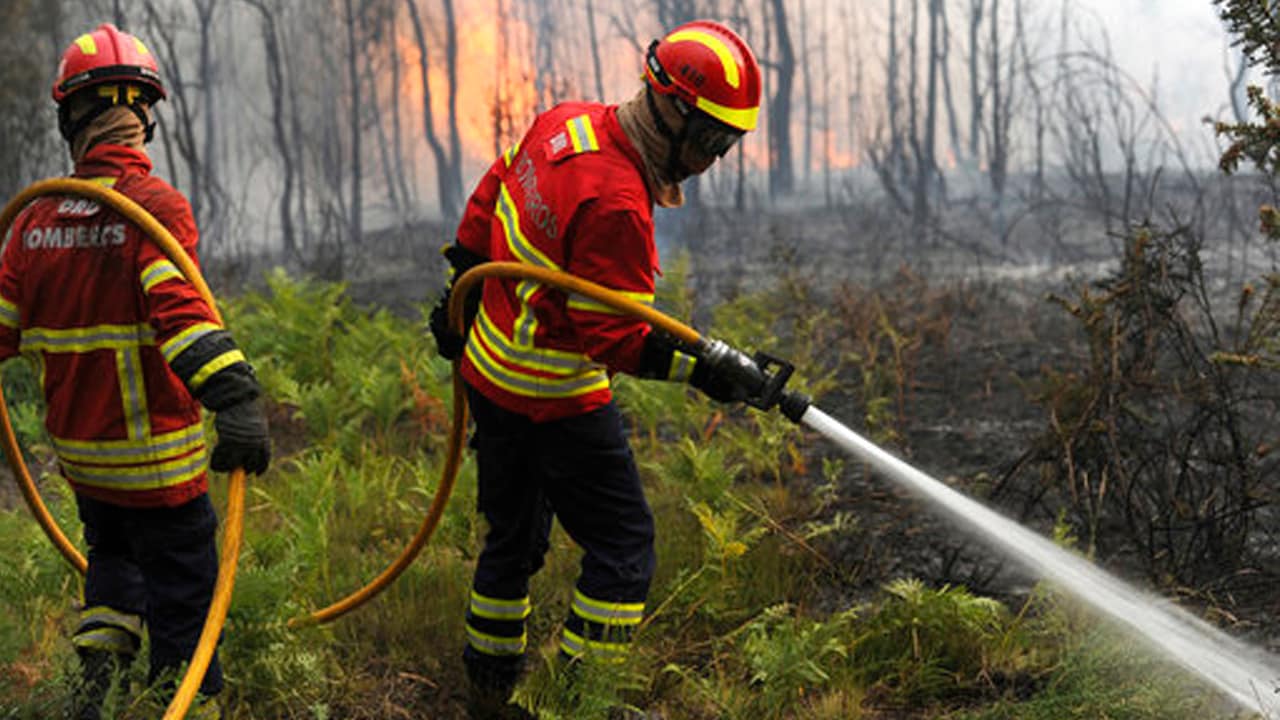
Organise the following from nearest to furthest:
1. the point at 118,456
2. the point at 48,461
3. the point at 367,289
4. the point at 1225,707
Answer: the point at 118,456
the point at 1225,707
the point at 48,461
the point at 367,289

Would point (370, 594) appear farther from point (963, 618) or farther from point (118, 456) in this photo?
point (963, 618)

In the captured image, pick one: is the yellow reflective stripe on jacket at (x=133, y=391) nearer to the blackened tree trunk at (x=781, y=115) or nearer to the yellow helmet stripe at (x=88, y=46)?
the yellow helmet stripe at (x=88, y=46)

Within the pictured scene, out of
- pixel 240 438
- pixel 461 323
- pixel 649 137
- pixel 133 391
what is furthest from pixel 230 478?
pixel 649 137

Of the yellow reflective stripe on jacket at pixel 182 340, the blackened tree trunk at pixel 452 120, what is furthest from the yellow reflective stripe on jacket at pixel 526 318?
the blackened tree trunk at pixel 452 120

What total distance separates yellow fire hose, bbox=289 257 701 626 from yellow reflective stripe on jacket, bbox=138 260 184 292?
2.66 ft

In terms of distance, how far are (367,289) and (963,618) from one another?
12125 mm

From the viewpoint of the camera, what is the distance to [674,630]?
3.99 m

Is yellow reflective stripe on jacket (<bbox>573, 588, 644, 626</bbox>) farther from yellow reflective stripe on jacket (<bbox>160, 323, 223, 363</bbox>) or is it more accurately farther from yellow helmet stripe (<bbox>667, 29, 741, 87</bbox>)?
yellow helmet stripe (<bbox>667, 29, 741, 87</bbox>)

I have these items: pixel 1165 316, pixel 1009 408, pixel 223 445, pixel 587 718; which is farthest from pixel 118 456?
pixel 1009 408

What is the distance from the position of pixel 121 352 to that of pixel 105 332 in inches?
2.8

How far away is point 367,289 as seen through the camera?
47.5 feet

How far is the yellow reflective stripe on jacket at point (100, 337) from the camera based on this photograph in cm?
288

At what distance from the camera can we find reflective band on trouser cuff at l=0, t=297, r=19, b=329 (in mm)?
2980

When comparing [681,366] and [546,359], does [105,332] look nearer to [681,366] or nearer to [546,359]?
[546,359]
